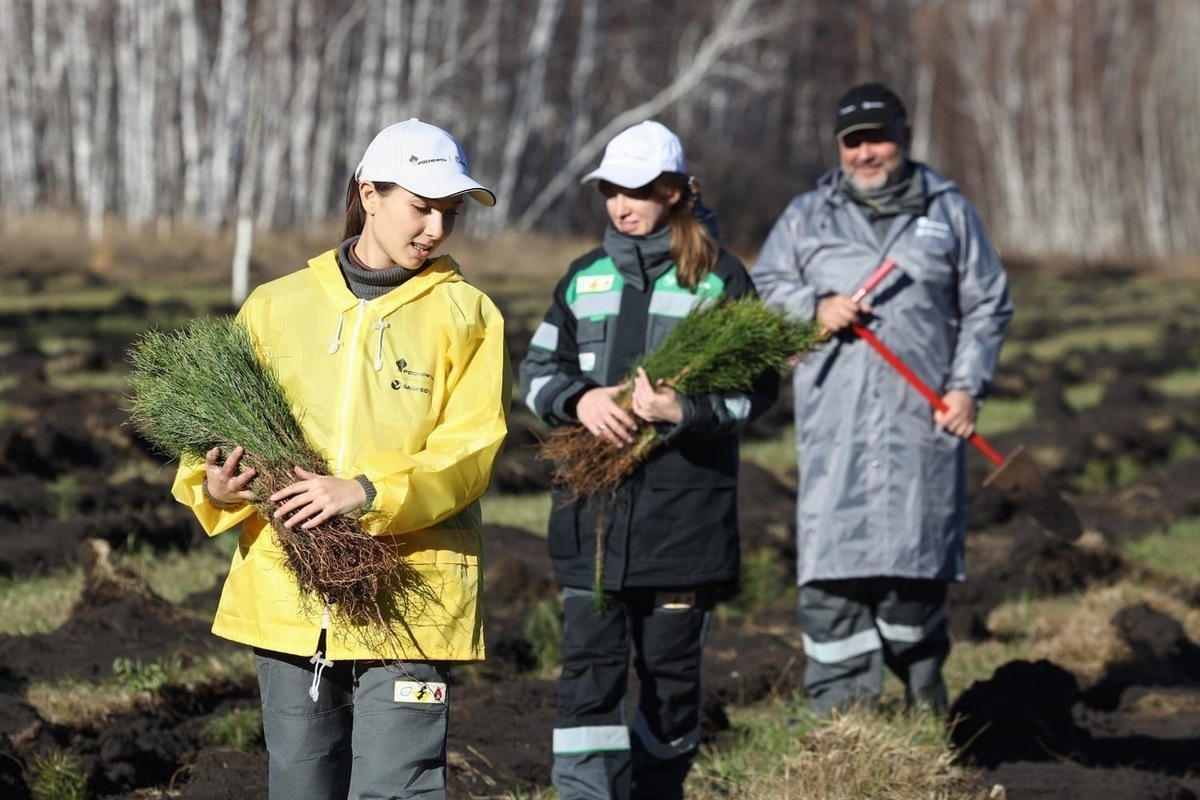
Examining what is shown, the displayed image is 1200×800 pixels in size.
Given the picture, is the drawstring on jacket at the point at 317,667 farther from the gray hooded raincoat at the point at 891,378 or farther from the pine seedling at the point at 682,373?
the gray hooded raincoat at the point at 891,378

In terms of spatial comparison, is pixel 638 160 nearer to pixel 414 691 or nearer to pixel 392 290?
pixel 392 290

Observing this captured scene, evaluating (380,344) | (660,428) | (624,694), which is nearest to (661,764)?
(624,694)

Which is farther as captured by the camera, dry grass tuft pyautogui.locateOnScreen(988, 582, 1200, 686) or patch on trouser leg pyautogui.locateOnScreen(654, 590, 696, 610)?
dry grass tuft pyautogui.locateOnScreen(988, 582, 1200, 686)

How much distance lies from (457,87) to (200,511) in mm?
28946

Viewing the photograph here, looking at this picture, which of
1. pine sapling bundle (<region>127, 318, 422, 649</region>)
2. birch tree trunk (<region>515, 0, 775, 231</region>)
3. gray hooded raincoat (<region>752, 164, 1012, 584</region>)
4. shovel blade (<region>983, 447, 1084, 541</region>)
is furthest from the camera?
birch tree trunk (<region>515, 0, 775, 231</region>)

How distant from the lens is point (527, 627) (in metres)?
7.06

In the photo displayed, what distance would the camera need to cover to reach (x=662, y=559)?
4578 mm

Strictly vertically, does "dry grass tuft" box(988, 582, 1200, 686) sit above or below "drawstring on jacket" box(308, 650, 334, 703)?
below

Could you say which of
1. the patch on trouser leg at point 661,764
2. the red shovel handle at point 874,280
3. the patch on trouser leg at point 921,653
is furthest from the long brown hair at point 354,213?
the patch on trouser leg at point 921,653

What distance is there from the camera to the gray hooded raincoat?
5.55m

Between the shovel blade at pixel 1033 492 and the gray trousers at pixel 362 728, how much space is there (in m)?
2.86

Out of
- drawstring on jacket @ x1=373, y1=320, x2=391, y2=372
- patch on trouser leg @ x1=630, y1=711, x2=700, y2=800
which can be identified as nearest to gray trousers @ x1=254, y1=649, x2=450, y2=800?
drawstring on jacket @ x1=373, y1=320, x2=391, y2=372

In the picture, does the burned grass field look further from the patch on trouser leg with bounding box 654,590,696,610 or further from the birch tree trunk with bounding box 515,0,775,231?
the birch tree trunk with bounding box 515,0,775,231

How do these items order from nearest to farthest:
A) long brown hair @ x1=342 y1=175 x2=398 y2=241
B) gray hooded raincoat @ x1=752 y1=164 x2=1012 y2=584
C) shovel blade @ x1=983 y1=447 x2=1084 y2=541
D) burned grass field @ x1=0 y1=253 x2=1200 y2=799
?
long brown hair @ x1=342 y1=175 x2=398 y2=241
burned grass field @ x1=0 y1=253 x2=1200 y2=799
gray hooded raincoat @ x1=752 y1=164 x2=1012 y2=584
shovel blade @ x1=983 y1=447 x2=1084 y2=541
